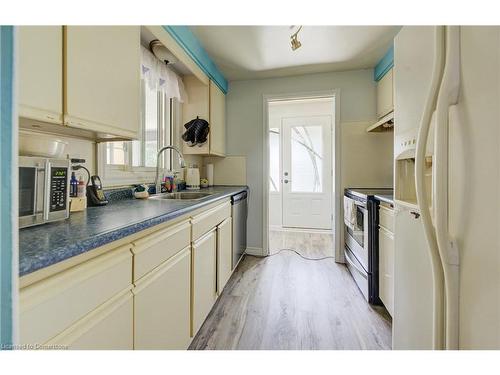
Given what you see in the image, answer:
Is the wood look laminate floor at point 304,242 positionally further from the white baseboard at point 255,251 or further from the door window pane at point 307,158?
the door window pane at point 307,158

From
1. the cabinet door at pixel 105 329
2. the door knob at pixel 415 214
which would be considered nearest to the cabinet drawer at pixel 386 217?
the door knob at pixel 415 214

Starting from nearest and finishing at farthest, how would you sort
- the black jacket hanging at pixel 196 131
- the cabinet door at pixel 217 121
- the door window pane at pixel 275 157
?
the black jacket hanging at pixel 196 131, the cabinet door at pixel 217 121, the door window pane at pixel 275 157

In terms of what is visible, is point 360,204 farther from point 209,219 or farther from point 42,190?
point 42,190

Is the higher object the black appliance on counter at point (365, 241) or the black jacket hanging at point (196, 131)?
the black jacket hanging at point (196, 131)

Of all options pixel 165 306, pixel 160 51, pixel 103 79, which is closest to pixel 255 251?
pixel 165 306

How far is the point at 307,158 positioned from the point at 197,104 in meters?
2.52

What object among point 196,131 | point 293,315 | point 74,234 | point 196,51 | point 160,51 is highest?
point 196,51

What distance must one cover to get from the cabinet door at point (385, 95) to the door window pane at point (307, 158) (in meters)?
1.65

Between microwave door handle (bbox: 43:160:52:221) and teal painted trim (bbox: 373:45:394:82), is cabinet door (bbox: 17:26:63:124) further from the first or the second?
teal painted trim (bbox: 373:45:394:82)

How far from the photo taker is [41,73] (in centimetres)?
80

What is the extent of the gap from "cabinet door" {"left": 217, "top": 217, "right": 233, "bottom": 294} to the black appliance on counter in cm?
121

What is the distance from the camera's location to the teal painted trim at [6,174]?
0.97 ft
